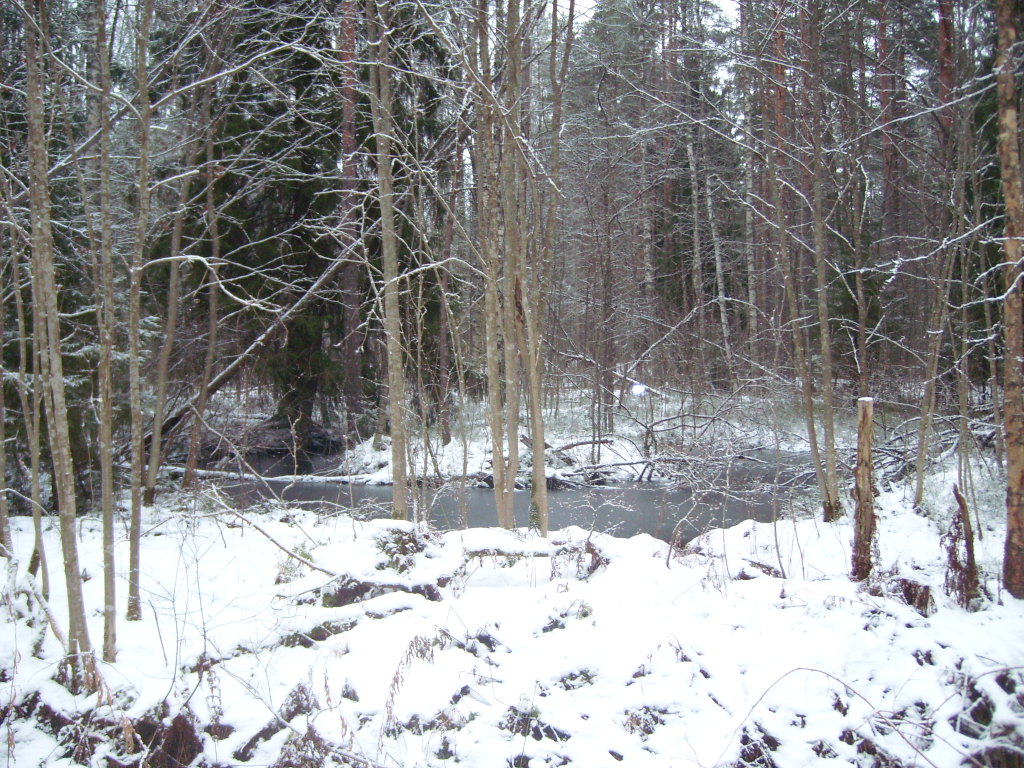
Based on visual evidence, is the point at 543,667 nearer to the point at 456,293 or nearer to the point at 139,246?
the point at 139,246

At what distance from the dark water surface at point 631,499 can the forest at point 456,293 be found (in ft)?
1.58

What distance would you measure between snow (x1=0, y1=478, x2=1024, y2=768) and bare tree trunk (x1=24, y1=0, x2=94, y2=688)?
278 millimetres

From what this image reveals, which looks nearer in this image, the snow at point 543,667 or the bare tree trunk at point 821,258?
the snow at point 543,667

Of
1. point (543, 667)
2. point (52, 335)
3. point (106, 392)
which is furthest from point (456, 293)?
point (543, 667)

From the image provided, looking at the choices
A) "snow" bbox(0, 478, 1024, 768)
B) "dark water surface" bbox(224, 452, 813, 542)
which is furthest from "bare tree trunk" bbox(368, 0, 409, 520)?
"snow" bbox(0, 478, 1024, 768)

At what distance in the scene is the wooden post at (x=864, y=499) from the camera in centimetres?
456

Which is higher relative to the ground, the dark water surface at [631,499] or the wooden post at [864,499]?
the wooden post at [864,499]

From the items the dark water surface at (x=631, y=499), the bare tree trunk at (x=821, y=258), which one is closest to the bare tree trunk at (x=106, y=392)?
the dark water surface at (x=631, y=499)

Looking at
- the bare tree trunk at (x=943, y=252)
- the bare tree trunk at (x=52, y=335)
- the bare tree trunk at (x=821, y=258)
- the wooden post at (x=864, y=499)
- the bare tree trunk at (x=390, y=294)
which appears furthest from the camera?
the bare tree trunk at (x=821, y=258)

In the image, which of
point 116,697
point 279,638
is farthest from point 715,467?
point 116,697

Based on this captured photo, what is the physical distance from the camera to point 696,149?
60.2 feet

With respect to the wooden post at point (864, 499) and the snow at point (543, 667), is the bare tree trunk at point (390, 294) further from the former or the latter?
the wooden post at point (864, 499)

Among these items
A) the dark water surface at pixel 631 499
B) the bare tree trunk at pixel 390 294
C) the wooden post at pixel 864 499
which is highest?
the bare tree trunk at pixel 390 294

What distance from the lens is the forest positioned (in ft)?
13.0
